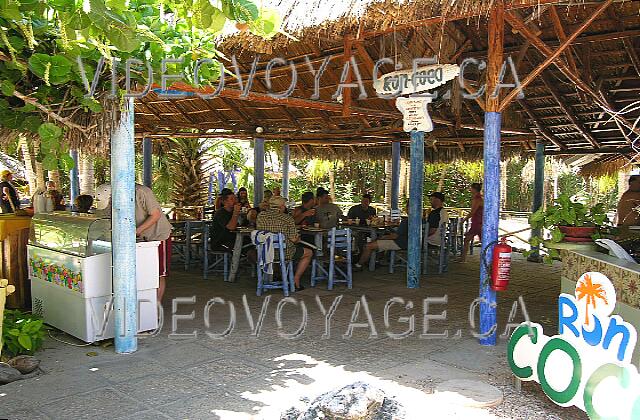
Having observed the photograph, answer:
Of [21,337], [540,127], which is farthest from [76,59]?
[540,127]

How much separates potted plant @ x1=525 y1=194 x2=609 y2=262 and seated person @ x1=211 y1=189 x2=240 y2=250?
14.2ft

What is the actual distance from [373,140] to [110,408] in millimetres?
9900

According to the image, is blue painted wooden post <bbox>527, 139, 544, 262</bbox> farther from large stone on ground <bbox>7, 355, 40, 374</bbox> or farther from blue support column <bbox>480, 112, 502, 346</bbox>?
large stone on ground <bbox>7, 355, 40, 374</bbox>

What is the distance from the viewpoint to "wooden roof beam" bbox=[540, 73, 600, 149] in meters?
8.81

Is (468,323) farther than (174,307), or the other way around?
(174,307)

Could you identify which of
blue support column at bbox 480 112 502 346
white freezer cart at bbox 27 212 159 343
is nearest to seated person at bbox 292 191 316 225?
white freezer cart at bbox 27 212 159 343

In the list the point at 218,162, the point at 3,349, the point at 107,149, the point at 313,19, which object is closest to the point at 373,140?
the point at 218,162

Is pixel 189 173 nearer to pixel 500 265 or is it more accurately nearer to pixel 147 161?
pixel 147 161

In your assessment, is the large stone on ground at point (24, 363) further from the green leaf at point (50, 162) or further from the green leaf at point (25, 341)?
the green leaf at point (50, 162)

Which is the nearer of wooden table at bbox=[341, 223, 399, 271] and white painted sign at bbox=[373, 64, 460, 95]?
white painted sign at bbox=[373, 64, 460, 95]

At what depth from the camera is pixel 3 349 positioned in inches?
180

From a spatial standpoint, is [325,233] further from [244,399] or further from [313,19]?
[244,399]

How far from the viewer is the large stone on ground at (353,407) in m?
2.86

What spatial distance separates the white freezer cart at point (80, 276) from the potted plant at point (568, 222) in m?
3.56
